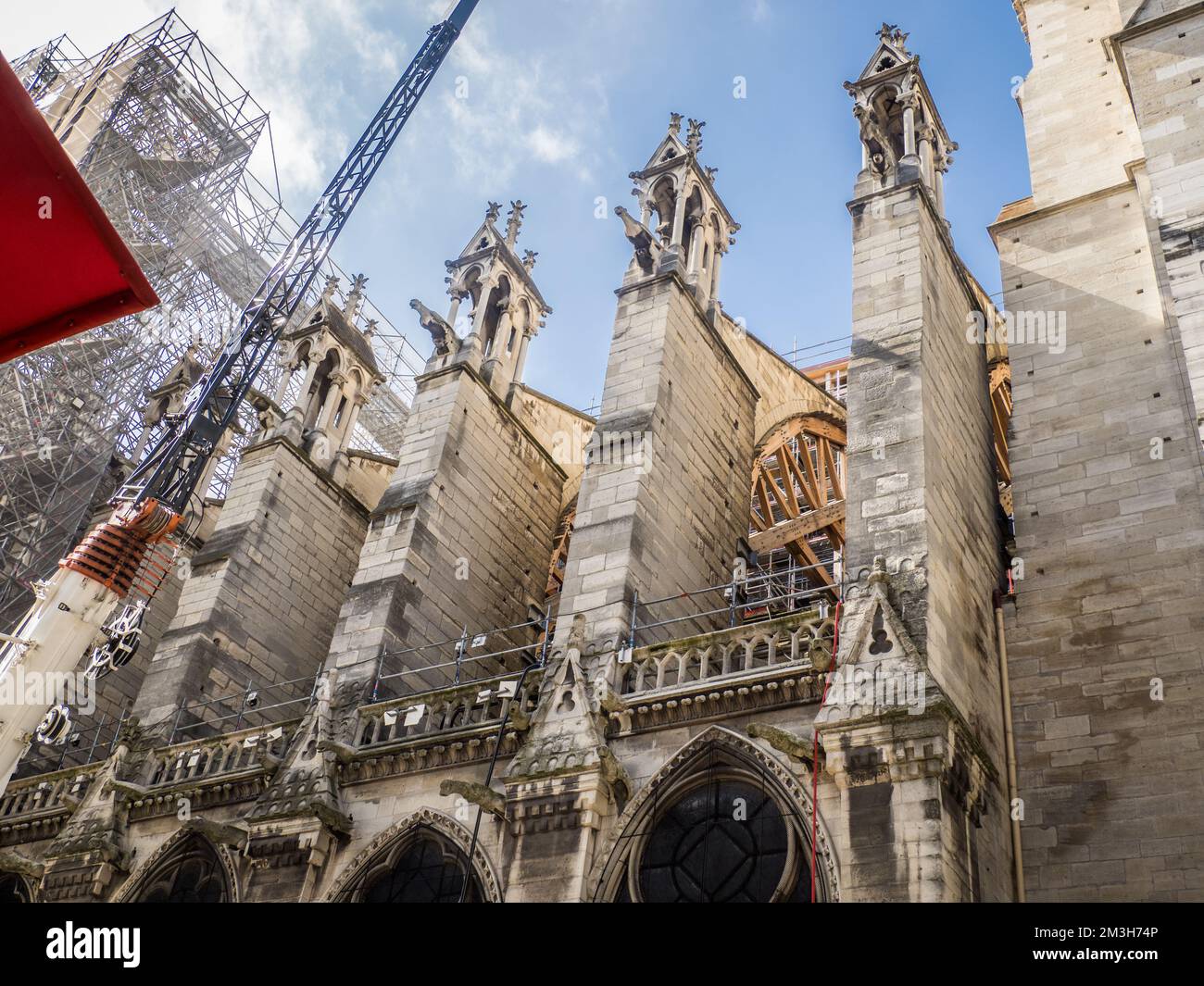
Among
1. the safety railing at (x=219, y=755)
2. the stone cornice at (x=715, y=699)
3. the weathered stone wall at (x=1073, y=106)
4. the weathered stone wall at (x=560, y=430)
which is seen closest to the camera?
the stone cornice at (x=715, y=699)

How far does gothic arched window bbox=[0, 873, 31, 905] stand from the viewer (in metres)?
16.8

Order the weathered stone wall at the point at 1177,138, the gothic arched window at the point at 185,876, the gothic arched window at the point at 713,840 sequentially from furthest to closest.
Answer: the gothic arched window at the point at 185,876 → the gothic arched window at the point at 713,840 → the weathered stone wall at the point at 1177,138

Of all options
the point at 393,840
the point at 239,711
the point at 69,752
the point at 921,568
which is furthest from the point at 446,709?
the point at 69,752

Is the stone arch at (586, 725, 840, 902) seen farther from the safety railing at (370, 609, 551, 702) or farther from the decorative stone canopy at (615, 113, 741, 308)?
the decorative stone canopy at (615, 113, 741, 308)

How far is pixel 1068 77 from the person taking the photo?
19156 mm

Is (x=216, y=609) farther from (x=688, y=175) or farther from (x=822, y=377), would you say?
(x=822, y=377)

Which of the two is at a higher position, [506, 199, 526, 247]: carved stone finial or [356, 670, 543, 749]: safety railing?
[506, 199, 526, 247]: carved stone finial

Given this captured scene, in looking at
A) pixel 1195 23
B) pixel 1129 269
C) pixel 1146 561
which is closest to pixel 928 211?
pixel 1129 269

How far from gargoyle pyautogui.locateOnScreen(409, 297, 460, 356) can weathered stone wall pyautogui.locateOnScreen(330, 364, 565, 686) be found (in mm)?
751

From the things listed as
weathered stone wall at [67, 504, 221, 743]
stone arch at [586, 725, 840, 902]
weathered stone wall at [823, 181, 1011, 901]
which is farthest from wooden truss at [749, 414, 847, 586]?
weathered stone wall at [67, 504, 221, 743]

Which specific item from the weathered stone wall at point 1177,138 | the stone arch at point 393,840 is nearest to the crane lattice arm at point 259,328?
the stone arch at point 393,840

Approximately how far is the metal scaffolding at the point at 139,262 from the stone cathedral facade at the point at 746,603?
6298 millimetres

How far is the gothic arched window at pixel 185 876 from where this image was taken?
49.4 ft

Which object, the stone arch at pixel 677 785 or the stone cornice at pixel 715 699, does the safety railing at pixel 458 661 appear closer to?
the stone cornice at pixel 715 699
